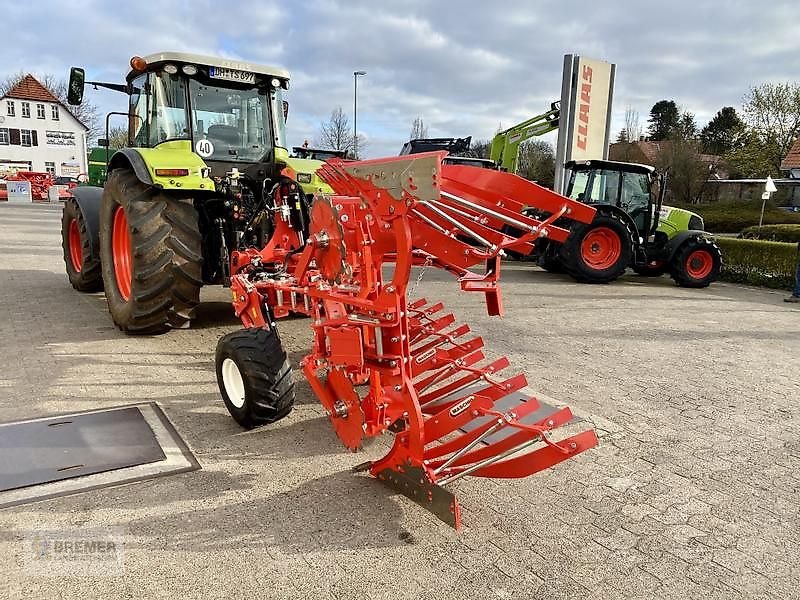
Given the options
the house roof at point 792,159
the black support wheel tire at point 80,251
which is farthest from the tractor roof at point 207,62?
the house roof at point 792,159

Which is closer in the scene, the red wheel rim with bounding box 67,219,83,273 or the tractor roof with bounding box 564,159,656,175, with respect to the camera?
the red wheel rim with bounding box 67,219,83,273

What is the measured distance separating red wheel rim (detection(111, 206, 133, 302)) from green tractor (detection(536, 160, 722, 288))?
6.87 meters

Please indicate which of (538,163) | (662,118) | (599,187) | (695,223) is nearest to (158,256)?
(599,187)

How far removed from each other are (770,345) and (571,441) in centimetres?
479

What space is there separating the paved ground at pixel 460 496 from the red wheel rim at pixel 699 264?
5.09m

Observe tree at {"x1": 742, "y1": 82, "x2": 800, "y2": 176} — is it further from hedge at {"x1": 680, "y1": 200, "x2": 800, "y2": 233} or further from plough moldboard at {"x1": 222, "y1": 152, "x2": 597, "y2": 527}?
plough moldboard at {"x1": 222, "y1": 152, "x2": 597, "y2": 527}

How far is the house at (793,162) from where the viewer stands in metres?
28.7

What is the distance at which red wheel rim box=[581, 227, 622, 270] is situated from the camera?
10.2 metres

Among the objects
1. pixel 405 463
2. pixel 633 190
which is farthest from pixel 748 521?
pixel 633 190

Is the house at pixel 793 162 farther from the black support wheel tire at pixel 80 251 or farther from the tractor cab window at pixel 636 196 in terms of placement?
the black support wheel tire at pixel 80 251

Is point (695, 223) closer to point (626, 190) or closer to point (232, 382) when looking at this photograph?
point (626, 190)

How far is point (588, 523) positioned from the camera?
2777mm

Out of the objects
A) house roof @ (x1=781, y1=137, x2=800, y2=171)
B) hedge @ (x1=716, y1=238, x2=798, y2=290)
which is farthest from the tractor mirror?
house roof @ (x1=781, y1=137, x2=800, y2=171)

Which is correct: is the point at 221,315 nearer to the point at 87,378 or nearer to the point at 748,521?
the point at 87,378
